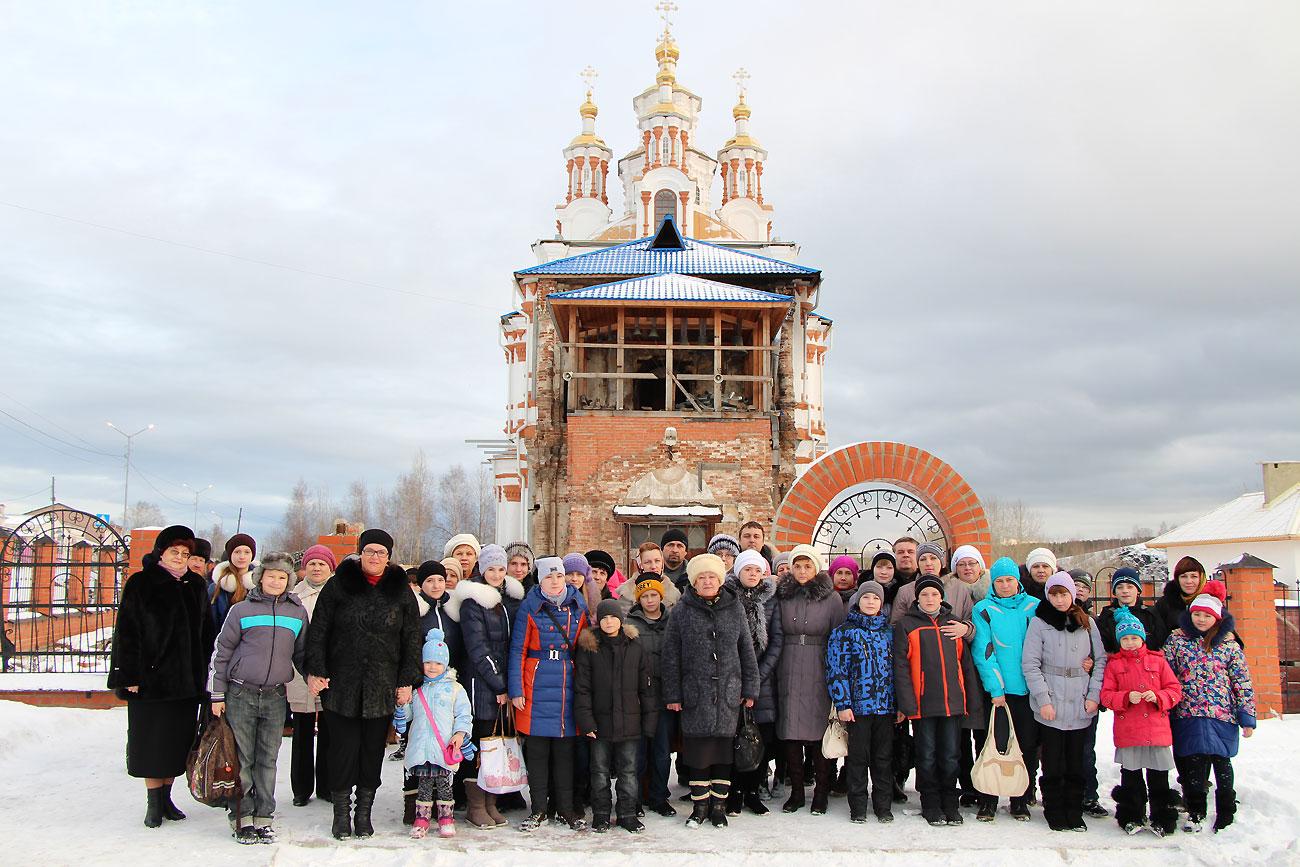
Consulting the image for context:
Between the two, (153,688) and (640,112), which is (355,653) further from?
(640,112)

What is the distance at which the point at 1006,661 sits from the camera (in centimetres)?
549

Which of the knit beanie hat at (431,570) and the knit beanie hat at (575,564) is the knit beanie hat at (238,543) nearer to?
the knit beanie hat at (431,570)

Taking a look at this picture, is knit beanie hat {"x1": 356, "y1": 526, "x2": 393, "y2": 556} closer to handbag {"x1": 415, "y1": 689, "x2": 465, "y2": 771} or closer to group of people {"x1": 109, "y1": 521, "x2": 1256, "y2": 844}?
group of people {"x1": 109, "y1": 521, "x2": 1256, "y2": 844}

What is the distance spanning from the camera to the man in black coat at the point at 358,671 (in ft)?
16.5

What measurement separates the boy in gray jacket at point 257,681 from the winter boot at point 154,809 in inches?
19.8

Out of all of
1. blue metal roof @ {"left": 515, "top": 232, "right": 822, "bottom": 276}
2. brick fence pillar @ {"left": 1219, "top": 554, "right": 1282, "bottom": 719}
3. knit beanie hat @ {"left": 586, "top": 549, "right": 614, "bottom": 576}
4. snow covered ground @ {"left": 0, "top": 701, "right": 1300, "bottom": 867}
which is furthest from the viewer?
blue metal roof @ {"left": 515, "top": 232, "right": 822, "bottom": 276}

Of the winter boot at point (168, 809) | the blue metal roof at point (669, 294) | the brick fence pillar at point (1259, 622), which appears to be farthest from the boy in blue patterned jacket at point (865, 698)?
the blue metal roof at point (669, 294)

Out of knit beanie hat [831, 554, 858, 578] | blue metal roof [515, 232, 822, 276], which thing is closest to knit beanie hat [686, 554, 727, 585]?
knit beanie hat [831, 554, 858, 578]

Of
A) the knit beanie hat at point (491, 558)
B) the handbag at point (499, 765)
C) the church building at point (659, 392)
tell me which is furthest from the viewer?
the church building at point (659, 392)

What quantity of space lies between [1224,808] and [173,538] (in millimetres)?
6374

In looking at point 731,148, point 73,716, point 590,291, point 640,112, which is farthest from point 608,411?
point 731,148

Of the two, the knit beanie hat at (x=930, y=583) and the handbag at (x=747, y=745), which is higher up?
the knit beanie hat at (x=930, y=583)

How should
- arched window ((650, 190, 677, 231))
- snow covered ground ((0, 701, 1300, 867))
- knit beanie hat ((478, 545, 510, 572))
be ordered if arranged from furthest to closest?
1. arched window ((650, 190, 677, 231))
2. knit beanie hat ((478, 545, 510, 572))
3. snow covered ground ((0, 701, 1300, 867))

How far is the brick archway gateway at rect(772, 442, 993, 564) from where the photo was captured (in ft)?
32.2
